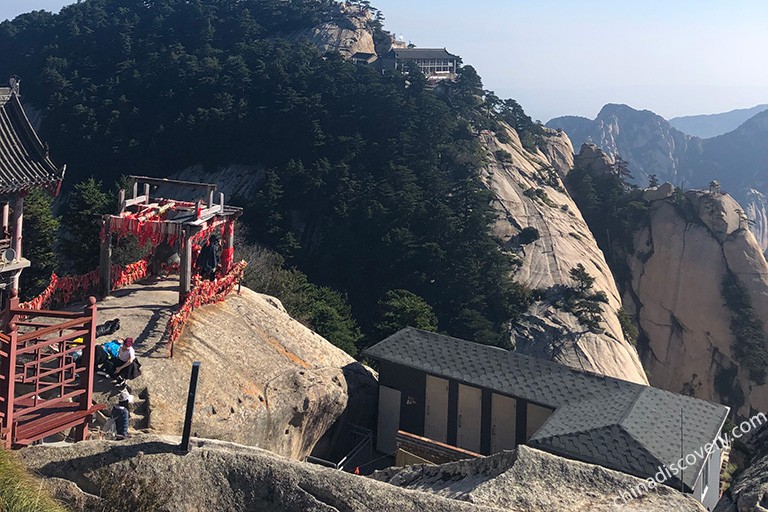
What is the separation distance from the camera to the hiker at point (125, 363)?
15648 mm

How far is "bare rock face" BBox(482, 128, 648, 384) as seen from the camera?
48906 mm

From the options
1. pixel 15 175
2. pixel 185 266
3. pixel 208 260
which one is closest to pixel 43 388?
pixel 185 266

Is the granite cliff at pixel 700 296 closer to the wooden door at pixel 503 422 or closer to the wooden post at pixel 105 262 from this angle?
the wooden door at pixel 503 422

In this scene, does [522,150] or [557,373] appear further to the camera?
[522,150]

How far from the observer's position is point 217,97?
7512 cm

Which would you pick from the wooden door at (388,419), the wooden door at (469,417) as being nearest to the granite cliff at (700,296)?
the wooden door at (469,417)

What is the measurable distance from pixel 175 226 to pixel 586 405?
496 inches

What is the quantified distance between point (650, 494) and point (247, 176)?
Result: 62.1m

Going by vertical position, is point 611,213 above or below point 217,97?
below

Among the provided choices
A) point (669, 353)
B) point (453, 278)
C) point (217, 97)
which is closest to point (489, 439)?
point (453, 278)

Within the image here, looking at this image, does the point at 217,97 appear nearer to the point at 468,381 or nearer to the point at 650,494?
the point at 468,381

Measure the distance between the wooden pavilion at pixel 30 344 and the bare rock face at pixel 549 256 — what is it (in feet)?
114

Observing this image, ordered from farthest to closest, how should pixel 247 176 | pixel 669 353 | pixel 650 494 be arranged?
pixel 247 176 → pixel 669 353 → pixel 650 494

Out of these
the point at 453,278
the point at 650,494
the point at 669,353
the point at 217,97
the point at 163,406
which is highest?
the point at 217,97
